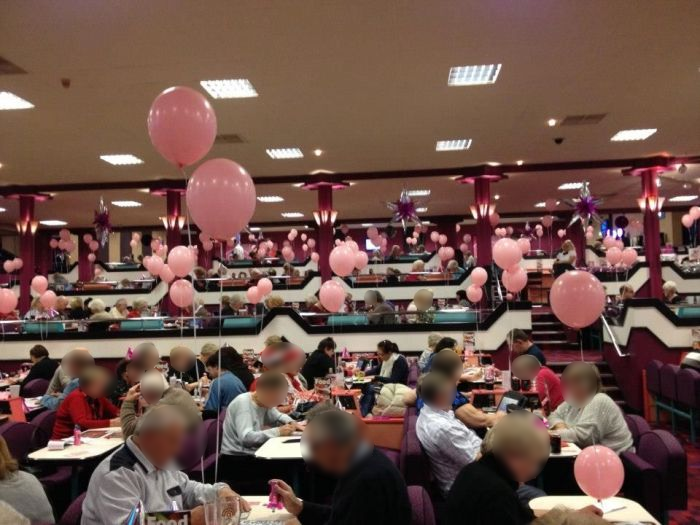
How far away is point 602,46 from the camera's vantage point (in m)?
7.04

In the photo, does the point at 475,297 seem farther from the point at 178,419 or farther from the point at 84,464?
the point at 178,419

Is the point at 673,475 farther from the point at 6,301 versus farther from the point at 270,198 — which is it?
the point at 270,198

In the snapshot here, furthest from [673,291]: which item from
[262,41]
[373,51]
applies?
[262,41]

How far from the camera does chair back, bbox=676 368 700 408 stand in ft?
23.8

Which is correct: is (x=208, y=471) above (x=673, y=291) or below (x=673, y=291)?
below

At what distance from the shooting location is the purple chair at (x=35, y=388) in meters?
7.68

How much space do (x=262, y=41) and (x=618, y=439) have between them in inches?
203

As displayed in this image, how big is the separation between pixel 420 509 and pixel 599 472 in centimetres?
98

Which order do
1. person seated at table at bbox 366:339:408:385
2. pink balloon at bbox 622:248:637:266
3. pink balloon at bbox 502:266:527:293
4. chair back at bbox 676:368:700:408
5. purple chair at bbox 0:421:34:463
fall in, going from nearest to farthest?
purple chair at bbox 0:421:34:463
chair back at bbox 676:368:700:408
person seated at table at bbox 366:339:408:385
pink balloon at bbox 502:266:527:293
pink balloon at bbox 622:248:637:266

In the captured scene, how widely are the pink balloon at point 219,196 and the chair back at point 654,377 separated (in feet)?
23.2

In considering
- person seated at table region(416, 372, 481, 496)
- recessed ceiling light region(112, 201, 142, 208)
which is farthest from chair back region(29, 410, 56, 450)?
recessed ceiling light region(112, 201, 142, 208)

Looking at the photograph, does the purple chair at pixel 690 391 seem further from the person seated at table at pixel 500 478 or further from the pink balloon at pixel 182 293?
the pink balloon at pixel 182 293

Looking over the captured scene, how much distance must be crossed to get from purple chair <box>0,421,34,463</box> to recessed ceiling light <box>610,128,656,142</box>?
10.4 meters

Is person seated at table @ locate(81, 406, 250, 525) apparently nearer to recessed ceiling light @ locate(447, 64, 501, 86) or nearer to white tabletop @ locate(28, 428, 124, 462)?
white tabletop @ locate(28, 428, 124, 462)
